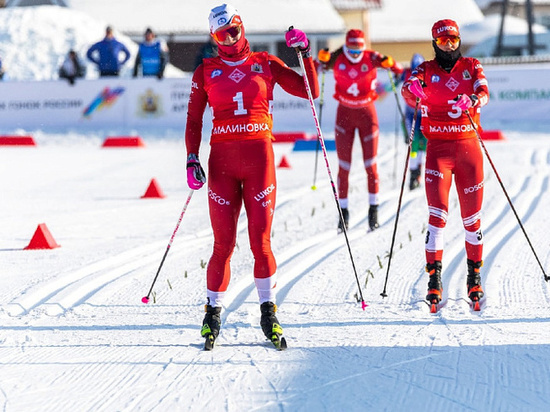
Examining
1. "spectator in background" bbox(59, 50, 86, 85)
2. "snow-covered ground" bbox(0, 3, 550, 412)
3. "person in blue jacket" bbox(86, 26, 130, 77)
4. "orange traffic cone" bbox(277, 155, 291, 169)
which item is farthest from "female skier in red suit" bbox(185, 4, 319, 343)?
"person in blue jacket" bbox(86, 26, 130, 77)

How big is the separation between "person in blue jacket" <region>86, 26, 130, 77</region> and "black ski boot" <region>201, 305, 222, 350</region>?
17.1m

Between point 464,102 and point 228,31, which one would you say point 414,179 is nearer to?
point 464,102

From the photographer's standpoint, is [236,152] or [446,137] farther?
[446,137]

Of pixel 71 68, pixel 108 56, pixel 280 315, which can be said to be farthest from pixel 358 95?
pixel 108 56

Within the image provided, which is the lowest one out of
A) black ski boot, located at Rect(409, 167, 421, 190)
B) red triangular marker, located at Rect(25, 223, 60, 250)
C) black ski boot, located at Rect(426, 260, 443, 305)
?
black ski boot, located at Rect(409, 167, 421, 190)

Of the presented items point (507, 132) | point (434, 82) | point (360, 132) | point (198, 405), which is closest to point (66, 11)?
point (507, 132)

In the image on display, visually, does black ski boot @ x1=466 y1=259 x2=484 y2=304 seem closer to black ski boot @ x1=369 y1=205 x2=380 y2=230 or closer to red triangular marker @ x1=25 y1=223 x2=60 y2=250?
black ski boot @ x1=369 y1=205 x2=380 y2=230

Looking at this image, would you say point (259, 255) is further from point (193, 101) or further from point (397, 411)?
→ point (397, 411)

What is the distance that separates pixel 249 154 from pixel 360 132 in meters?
4.72

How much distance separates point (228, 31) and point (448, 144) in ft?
6.31

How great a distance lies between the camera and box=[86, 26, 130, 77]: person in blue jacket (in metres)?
22.1

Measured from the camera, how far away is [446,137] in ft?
21.9

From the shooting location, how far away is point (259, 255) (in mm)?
5781

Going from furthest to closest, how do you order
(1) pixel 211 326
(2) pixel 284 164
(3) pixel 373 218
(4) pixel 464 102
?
(2) pixel 284 164, (3) pixel 373 218, (4) pixel 464 102, (1) pixel 211 326
